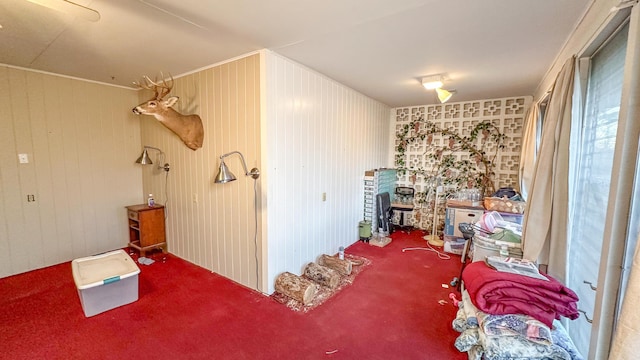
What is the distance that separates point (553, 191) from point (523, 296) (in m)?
0.82

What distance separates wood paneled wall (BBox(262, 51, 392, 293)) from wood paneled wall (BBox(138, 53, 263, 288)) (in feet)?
0.51

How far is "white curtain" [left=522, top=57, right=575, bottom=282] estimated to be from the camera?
1839mm

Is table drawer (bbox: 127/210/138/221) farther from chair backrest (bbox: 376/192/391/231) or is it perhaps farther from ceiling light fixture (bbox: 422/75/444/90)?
ceiling light fixture (bbox: 422/75/444/90)

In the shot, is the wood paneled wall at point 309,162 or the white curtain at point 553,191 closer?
the white curtain at point 553,191

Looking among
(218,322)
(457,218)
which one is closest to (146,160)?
(218,322)

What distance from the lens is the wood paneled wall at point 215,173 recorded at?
271 cm

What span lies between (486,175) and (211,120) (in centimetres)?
450

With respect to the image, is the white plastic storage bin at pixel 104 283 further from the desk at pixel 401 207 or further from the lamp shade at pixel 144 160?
the desk at pixel 401 207

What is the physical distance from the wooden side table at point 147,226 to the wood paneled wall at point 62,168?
383 millimetres

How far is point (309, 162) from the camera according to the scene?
3.23 metres

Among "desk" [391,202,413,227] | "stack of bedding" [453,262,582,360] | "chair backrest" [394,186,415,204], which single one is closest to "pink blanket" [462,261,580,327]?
"stack of bedding" [453,262,582,360]

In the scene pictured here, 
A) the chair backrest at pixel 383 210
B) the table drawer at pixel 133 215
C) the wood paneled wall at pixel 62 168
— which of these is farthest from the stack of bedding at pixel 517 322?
the wood paneled wall at pixel 62 168

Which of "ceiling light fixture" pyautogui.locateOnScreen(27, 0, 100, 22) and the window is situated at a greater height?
"ceiling light fixture" pyautogui.locateOnScreen(27, 0, 100, 22)

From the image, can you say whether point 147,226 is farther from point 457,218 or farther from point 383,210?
point 457,218
